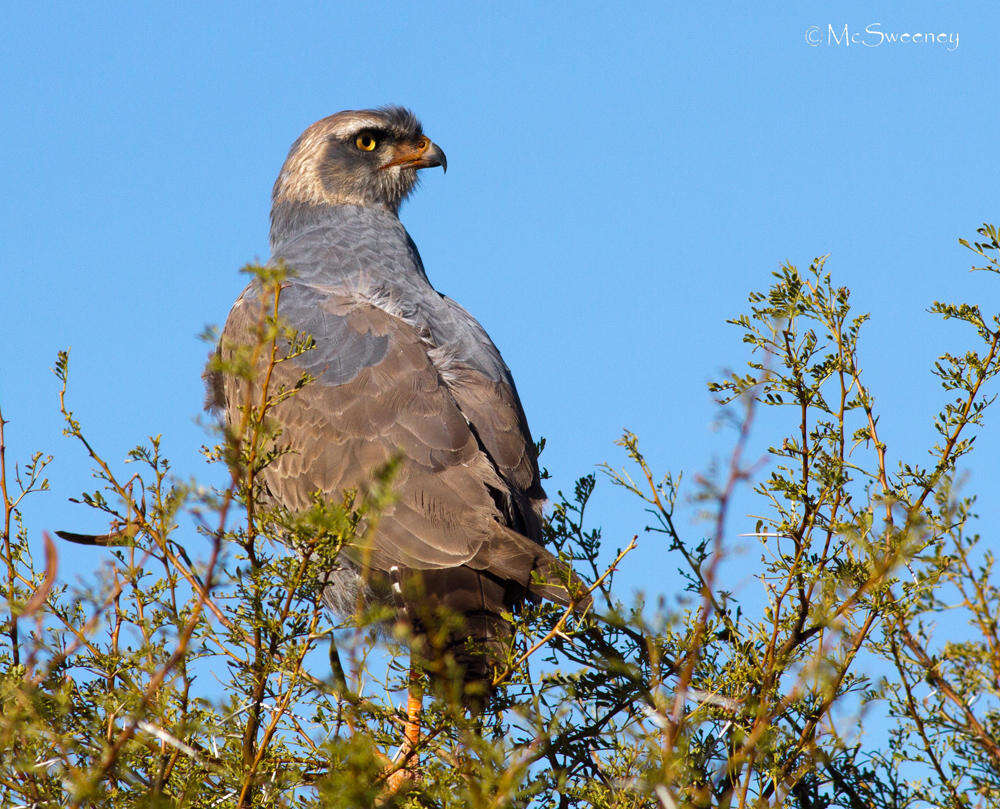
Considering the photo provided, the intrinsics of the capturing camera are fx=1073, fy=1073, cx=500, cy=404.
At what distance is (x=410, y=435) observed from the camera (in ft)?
15.4

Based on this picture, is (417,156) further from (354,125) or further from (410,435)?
(410,435)

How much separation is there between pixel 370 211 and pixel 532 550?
12.7ft

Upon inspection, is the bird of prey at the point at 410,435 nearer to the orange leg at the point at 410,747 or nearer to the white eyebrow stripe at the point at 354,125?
the orange leg at the point at 410,747

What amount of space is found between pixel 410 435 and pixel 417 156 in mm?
3477

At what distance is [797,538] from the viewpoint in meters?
3.30

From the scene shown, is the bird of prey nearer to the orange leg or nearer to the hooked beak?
the orange leg

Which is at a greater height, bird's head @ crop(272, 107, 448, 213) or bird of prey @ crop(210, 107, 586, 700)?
bird's head @ crop(272, 107, 448, 213)

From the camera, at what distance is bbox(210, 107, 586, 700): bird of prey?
4246 mm

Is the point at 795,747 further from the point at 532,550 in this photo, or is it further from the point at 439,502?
the point at 439,502

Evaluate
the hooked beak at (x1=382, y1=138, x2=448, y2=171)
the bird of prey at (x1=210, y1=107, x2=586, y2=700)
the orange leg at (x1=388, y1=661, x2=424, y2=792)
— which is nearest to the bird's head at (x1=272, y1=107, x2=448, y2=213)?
the hooked beak at (x1=382, y1=138, x2=448, y2=171)

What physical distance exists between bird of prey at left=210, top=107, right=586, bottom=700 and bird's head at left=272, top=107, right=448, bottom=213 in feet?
2.86

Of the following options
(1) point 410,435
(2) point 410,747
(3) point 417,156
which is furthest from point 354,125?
(2) point 410,747

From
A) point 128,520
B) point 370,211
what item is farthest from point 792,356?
point 370,211

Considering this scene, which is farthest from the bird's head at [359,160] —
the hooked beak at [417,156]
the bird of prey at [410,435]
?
the bird of prey at [410,435]
